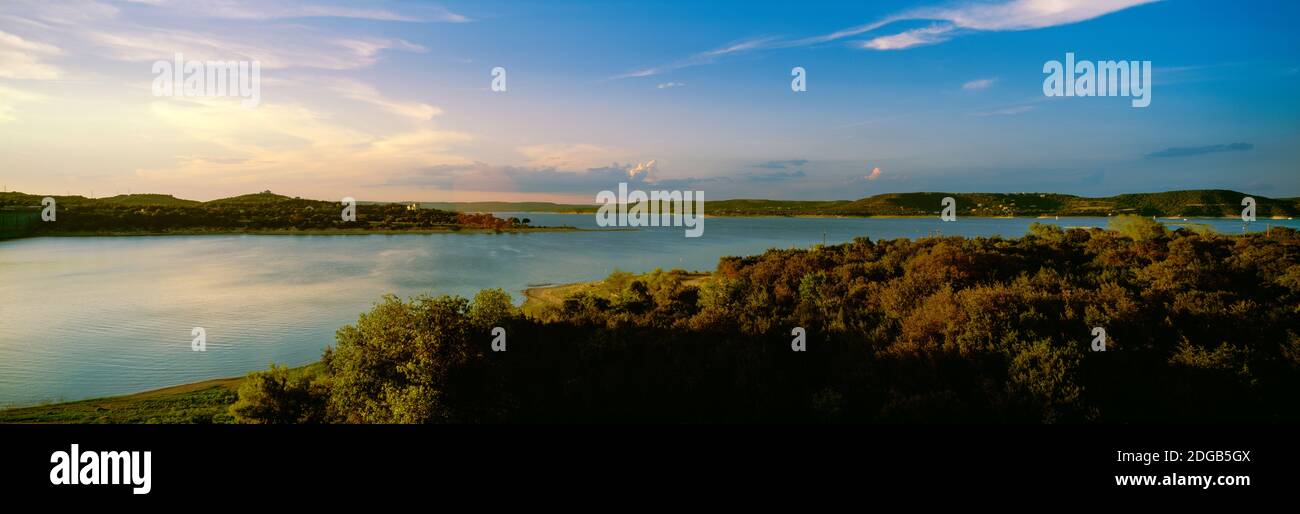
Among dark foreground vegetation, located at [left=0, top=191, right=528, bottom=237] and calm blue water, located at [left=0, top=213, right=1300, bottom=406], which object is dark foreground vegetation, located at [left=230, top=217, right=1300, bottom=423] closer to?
calm blue water, located at [left=0, top=213, right=1300, bottom=406]

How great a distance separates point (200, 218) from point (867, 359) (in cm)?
13346

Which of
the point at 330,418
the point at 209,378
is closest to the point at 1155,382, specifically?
the point at 330,418

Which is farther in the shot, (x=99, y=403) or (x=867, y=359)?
(x=99, y=403)

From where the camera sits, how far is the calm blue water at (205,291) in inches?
977

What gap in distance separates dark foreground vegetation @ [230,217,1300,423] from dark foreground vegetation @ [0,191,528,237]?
4091 inches

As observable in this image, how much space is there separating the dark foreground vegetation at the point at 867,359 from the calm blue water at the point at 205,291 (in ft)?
54.0

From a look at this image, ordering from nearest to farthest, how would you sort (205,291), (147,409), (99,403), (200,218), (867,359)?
(867,359) < (147,409) < (99,403) < (205,291) < (200,218)

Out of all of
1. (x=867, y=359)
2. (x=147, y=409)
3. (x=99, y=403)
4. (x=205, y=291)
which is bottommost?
(x=99, y=403)

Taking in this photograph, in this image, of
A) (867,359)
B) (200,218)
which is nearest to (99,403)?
(867,359)

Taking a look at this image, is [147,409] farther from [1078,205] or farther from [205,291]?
[1078,205]

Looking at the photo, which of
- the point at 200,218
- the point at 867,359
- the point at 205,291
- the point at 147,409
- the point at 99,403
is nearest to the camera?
the point at 867,359

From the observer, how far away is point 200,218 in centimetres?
10788
